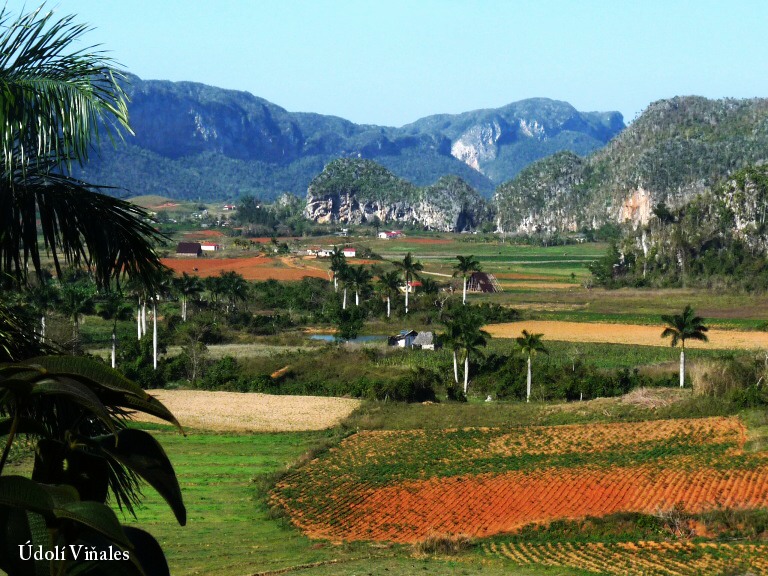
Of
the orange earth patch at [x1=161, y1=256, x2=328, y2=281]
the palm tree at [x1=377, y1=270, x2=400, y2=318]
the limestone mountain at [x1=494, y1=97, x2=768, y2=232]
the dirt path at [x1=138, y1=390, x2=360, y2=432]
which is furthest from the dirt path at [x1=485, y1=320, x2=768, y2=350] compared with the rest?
the limestone mountain at [x1=494, y1=97, x2=768, y2=232]

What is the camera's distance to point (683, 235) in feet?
346

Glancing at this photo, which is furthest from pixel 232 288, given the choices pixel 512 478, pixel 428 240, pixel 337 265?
pixel 428 240

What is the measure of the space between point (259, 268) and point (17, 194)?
98295 millimetres

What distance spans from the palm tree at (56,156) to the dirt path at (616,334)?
53.7 metres

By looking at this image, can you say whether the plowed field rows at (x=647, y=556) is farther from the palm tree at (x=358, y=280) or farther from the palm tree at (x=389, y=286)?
the palm tree at (x=358, y=280)

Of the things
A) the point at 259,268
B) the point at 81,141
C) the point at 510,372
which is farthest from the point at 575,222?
the point at 81,141

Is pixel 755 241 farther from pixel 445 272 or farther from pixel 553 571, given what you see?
pixel 553 571

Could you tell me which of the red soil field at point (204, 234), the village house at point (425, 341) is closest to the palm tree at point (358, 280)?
the village house at point (425, 341)

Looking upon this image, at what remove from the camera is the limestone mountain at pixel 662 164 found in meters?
160

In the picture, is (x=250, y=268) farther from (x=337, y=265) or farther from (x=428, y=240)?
(x=428, y=240)

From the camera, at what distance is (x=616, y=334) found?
206 ft

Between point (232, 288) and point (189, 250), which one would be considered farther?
point (189, 250)

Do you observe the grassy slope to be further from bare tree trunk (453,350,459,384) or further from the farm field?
bare tree trunk (453,350,459,384)

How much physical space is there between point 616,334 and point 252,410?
29.1 metres
